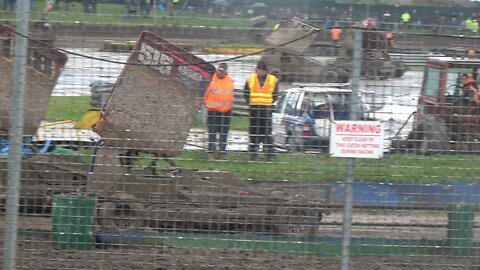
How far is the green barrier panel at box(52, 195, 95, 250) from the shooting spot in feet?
22.4

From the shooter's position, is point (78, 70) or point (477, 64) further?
point (477, 64)

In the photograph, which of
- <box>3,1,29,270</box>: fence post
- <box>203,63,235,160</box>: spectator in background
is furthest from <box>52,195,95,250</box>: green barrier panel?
<box>203,63,235,160</box>: spectator in background

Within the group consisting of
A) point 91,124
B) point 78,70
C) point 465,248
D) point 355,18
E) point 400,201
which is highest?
point 355,18

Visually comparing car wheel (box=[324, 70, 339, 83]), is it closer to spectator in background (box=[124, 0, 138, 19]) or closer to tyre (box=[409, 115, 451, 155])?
tyre (box=[409, 115, 451, 155])

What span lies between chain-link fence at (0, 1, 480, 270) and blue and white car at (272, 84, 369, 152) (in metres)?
0.02

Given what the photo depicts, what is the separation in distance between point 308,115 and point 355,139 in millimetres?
660

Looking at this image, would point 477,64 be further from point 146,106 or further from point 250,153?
point 146,106

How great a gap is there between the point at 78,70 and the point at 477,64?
353 centimetres

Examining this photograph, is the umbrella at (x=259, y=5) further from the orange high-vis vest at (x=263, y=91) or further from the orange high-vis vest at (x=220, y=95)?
the orange high-vis vest at (x=220, y=95)

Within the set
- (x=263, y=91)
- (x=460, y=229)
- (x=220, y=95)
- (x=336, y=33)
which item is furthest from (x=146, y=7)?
(x=460, y=229)

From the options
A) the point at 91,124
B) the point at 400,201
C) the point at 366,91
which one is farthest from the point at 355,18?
the point at 91,124

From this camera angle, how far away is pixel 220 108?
6.61 meters

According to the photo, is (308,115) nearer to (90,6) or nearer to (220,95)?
(220,95)

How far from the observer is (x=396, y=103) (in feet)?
21.2
